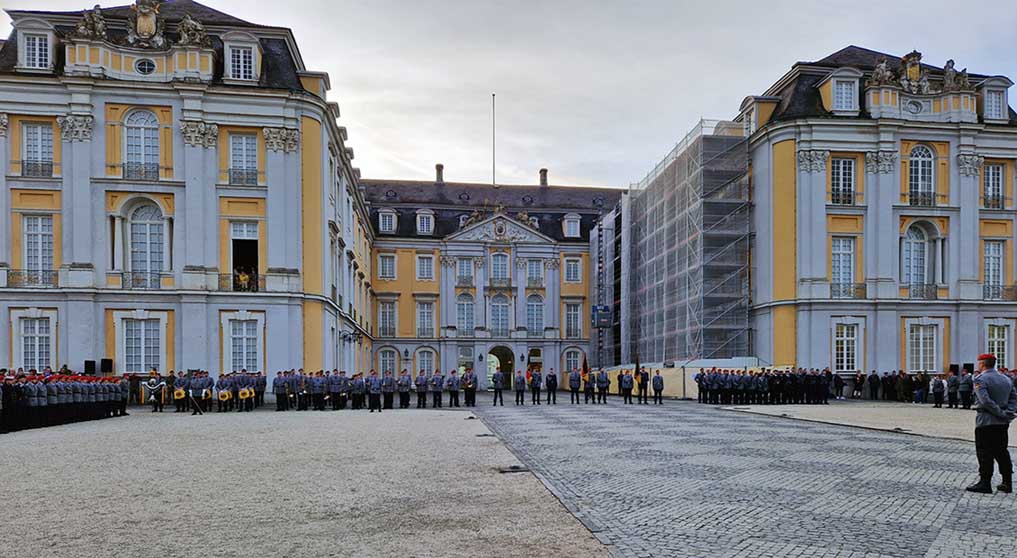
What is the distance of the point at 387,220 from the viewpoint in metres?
61.0

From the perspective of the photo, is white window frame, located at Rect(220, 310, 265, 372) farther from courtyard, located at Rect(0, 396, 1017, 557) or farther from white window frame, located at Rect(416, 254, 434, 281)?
white window frame, located at Rect(416, 254, 434, 281)

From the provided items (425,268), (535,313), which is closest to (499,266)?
(535,313)

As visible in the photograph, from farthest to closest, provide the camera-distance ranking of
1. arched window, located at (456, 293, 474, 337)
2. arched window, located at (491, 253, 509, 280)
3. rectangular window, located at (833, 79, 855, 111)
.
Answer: arched window, located at (491, 253, 509, 280), arched window, located at (456, 293, 474, 337), rectangular window, located at (833, 79, 855, 111)

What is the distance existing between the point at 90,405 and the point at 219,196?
1149 centimetres

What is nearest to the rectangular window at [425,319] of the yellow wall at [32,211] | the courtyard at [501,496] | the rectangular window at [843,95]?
the yellow wall at [32,211]

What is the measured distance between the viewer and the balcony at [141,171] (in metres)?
33.3

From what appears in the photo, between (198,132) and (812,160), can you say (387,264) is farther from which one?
(812,160)

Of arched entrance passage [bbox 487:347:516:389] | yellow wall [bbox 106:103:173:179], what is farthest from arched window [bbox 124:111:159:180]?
arched entrance passage [bbox 487:347:516:389]

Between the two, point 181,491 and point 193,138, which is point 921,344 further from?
point 181,491

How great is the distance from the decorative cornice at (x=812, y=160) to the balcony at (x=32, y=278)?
3099 cm

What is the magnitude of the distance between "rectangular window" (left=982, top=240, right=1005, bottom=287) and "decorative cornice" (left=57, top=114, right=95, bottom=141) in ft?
128

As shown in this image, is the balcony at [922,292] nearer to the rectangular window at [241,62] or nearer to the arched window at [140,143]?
the rectangular window at [241,62]

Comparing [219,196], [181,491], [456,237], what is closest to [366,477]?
[181,491]

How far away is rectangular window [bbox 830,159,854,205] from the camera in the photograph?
3969 cm
